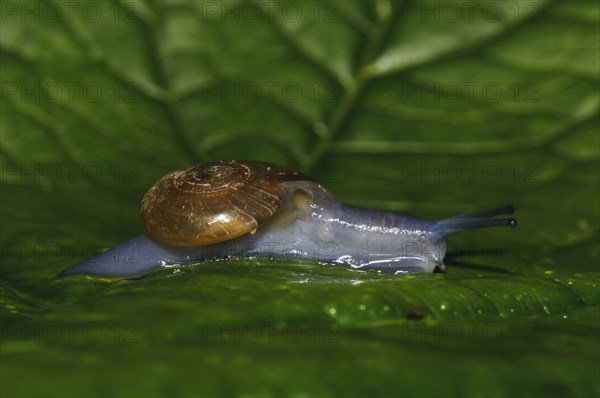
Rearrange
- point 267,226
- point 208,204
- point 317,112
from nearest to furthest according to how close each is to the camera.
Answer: point 208,204 → point 267,226 → point 317,112

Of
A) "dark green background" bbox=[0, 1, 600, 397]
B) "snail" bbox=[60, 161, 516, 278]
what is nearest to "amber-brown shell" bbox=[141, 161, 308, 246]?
"snail" bbox=[60, 161, 516, 278]

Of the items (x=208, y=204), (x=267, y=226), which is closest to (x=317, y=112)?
(x=267, y=226)

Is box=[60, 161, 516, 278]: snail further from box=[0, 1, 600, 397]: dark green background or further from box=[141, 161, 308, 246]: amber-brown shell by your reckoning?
box=[0, 1, 600, 397]: dark green background

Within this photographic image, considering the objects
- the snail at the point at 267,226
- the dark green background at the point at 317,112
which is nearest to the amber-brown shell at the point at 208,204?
the snail at the point at 267,226

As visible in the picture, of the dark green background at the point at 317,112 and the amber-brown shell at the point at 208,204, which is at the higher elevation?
the dark green background at the point at 317,112

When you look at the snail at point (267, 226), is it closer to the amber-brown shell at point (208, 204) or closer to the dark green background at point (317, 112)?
the amber-brown shell at point (208, 204)

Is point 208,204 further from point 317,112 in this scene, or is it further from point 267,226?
point 317,112

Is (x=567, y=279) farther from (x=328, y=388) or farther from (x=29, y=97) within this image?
(x=29, y=97)
